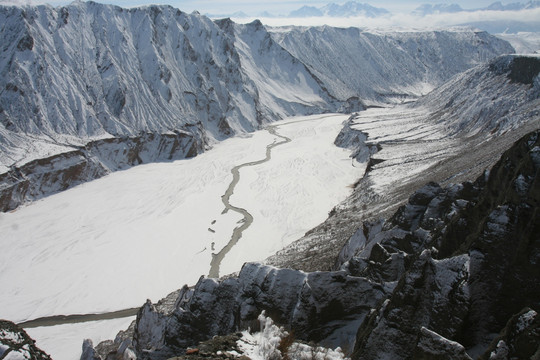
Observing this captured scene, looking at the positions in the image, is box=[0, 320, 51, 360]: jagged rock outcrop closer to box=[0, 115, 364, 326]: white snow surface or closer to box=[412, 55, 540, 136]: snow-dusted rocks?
box=[0, 115, 364, 326]: white snow surface

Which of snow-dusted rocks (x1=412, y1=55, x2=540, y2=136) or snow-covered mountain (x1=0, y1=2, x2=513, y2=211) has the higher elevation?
snow-covered mountain (x1=0, y1=2, x2=513, y2=211)

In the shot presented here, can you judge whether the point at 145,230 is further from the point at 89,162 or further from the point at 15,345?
the point at 15,345

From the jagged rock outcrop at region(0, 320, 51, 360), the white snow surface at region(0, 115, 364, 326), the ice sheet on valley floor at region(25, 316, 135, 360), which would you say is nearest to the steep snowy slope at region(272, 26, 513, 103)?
the white snow surface at region(0, 115, 364, 326)

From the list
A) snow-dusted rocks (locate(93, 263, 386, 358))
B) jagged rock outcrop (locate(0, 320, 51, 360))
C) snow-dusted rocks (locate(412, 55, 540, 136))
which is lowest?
snow-dusted rocks (locate(93, 263, 386, 358))

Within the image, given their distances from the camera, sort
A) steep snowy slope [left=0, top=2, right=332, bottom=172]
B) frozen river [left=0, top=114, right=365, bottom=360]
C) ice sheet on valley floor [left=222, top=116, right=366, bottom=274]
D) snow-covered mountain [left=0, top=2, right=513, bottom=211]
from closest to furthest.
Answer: frozen river [left=0, top=114, right=365, bottom=360], ice sheet on valley floor [left=222, top=116, right=366, bottom=274], snow-covered mountain [left=0, top=2, right=513, bottom=211], steep snowy slope [left=0, top=2, right=332, bottom=172]

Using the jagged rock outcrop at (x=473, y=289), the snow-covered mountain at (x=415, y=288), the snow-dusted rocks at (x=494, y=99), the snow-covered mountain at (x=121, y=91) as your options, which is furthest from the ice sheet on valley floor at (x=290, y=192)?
the jagged rock outcrop at (x=473, y=289)
